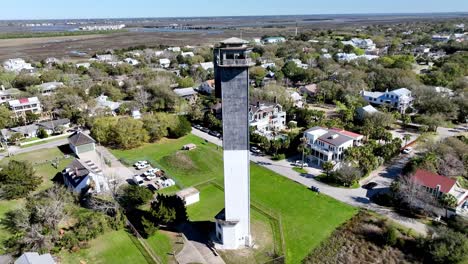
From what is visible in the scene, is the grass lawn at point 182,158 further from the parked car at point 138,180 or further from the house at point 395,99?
the house at point 395,99

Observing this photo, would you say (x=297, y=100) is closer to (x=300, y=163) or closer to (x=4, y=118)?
(x=300, y=163)

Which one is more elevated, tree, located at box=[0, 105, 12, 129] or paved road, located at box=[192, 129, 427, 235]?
tree, located at box=[0, 105, 12, 129]

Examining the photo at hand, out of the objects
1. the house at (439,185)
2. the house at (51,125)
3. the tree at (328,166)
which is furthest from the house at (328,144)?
the house at (51,125)

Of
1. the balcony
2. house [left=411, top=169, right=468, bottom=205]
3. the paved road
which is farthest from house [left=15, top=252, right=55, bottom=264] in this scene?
house [left=411, top=169, right=468, bottom=205]

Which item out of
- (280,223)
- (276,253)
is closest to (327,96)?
(280,223)

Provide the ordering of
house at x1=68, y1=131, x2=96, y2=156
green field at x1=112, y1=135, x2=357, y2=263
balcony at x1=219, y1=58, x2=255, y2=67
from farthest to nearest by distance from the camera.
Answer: house at x1=68, y1=131, x2=96, y2=156, green field at x1=112, y1=135, x2=357, y2=263, balcony at x1=219, y1=58, x2=255, y2=67

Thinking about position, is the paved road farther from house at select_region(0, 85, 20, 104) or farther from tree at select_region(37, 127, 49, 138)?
house at select_region(0, 85, 20, 104)

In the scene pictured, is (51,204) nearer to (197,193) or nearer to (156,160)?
(197,193)
